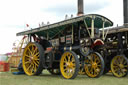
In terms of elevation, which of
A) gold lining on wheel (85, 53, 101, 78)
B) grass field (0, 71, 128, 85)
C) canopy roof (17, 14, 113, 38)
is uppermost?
canopy roof (17, 14, 113, 38)

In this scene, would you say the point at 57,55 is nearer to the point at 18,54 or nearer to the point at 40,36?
the point at 40,36

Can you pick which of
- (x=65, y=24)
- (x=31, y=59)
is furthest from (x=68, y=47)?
(x=31, y=59)

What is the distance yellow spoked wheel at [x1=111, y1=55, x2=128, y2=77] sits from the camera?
37.6 ft

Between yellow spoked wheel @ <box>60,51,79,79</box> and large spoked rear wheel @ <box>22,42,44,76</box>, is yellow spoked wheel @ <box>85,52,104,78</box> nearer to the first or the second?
yellow spoked wheel @ <box>60,51,79,79</box>

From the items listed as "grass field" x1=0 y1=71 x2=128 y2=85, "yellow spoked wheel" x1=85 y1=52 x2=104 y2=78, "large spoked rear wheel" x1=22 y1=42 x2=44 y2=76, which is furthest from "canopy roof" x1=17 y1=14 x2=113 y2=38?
"grass field" x1=0 y1=71 x2=128 y2=85

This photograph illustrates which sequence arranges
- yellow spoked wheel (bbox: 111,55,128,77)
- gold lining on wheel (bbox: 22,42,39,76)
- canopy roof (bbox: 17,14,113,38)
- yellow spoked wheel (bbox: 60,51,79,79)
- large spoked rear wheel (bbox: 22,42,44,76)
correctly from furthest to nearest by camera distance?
1. yellow spoked wheel (bbox: 111,55,128,77)
2. gold lining on wheel (bbox: 22,42,39,76)
3. large spoked rear wheel (bbox: 22,42,44,76)
4. canopy roof (bbox: 17,14,113,38)
5. yellow spoked wheel (bbox: 60,51,79,79)

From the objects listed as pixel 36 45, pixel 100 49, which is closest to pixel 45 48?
pixel 36 45

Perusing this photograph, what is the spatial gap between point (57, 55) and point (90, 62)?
192cm

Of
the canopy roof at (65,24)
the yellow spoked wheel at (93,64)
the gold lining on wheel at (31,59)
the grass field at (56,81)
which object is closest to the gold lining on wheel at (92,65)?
the yellow spoked wheel at (93,64)

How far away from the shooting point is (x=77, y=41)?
978 centimetres

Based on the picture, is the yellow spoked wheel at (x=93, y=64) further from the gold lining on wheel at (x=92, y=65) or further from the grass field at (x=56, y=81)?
the grass field at (x=56, y=81)

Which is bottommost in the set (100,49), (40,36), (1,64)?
(1,64)

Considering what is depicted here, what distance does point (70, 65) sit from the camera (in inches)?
359

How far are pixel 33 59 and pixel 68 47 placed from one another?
95.3 inches
